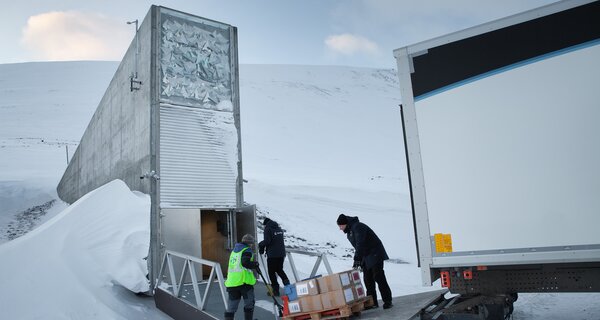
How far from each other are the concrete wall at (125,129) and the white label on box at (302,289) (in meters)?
5.76

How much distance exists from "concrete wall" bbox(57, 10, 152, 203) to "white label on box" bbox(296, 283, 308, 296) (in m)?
5.76

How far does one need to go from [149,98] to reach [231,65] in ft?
8.13

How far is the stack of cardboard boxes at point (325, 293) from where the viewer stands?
6215 mm

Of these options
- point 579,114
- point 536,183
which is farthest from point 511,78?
point 536,183

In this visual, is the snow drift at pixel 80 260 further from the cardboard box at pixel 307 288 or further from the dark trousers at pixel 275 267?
the cardboard box at pixel 307 288

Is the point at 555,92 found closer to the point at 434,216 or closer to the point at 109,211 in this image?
the point at 434,216

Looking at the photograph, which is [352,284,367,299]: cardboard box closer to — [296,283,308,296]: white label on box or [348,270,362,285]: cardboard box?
[348,270,362,285]: cardboard box

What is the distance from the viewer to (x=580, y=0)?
15.5 ft

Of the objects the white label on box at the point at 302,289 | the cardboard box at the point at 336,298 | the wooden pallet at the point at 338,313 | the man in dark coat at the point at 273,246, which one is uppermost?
the man in dark coat at the point at 273,246

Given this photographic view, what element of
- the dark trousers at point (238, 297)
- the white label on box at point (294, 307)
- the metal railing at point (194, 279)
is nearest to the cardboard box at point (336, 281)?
the white label on box at point (294, 307)

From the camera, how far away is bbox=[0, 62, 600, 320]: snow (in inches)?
336

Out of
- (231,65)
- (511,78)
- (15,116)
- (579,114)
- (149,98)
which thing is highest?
(15,116)

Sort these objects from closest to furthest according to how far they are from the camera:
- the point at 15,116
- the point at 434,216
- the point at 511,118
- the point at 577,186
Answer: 1. the point at 577,186
2. the point at 511,118
3. the point at 434,216
4. the point at 15,116

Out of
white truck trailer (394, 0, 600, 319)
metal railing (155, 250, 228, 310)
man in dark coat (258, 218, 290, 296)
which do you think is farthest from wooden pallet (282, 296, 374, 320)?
man in dark coat (258, 218, 290, 296)
